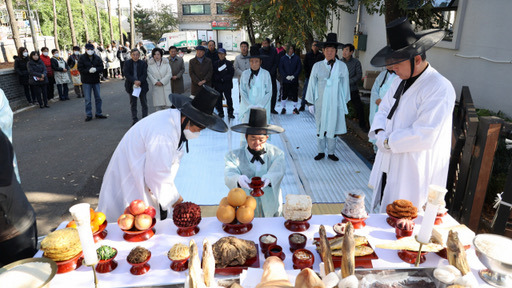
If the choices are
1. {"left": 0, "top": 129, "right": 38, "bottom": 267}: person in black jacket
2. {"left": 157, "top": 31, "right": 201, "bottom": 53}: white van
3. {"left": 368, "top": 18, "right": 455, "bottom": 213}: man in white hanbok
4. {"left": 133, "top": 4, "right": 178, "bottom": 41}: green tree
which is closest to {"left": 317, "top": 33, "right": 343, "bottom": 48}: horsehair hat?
{"left": 368, "top": 18, "right": 455, "bottom": 213}: man in white hanbok

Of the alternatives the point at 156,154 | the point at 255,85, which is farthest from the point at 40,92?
the point at 156,154

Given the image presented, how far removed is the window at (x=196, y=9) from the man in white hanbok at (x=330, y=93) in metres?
50.4

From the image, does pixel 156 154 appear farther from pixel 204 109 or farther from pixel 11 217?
pixel 11 217

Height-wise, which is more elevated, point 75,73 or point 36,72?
point 36,72

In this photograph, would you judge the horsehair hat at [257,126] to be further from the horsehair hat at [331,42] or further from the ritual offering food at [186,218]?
the horsehair hat at [331,42]

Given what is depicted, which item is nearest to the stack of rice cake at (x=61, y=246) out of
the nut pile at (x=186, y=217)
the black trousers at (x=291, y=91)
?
the nut pile at (x=186, y=217)

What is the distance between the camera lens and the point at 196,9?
52.4 metres

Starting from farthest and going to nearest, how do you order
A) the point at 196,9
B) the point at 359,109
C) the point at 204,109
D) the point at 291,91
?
the point at 196,9 → the point at 291,91 → the point at 359,109 → the point at 204,109

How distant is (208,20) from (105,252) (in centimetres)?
5462

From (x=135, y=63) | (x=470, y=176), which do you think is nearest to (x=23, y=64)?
(x=135, y=63)

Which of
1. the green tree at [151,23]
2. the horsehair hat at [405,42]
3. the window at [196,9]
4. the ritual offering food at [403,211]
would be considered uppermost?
the window at [196,9]

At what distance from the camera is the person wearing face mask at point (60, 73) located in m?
11.7

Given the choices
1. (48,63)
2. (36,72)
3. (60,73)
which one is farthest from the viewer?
(60,73)

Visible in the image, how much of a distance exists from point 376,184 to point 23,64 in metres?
12.3
